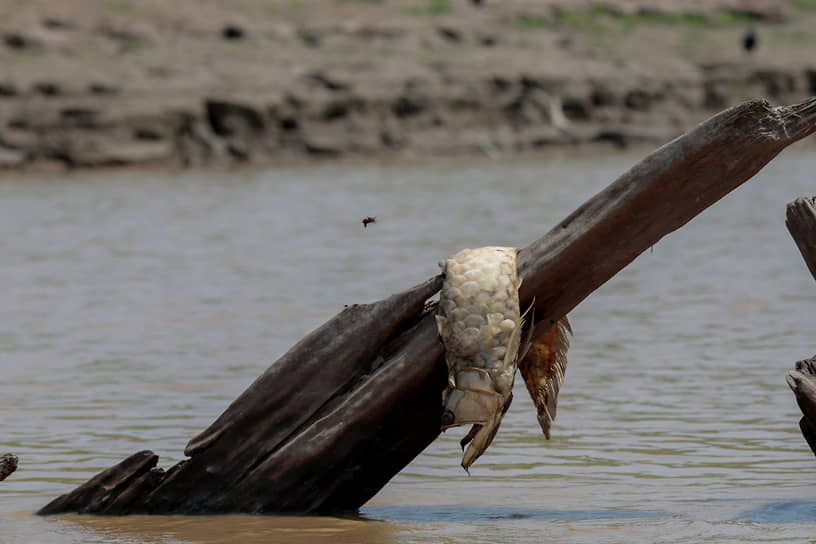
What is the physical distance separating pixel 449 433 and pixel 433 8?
35.7 meters

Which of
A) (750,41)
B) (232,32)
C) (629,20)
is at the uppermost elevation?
(629,20)

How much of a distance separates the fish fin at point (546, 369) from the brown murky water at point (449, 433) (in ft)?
1.53

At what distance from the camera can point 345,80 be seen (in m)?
34.8

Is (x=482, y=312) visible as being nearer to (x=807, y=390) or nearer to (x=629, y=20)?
(x=807, y=390)

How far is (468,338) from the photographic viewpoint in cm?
505

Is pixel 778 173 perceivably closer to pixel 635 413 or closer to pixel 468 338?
pixel 635 413

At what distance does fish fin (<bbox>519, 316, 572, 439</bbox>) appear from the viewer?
5477mm

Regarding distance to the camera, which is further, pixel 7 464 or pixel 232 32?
pixel 232 32

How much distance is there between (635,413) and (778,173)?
21.2 m

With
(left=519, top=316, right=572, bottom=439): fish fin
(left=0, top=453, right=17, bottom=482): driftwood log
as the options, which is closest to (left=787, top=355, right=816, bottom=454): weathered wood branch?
(left=519, top=316, right=572, bottom=439): fish fin

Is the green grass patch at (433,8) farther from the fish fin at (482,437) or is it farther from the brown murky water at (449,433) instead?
the fish fin at (482,437)

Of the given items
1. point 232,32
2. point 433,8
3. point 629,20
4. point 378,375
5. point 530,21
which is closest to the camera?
point 378,375

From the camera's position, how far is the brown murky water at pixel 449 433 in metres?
5.70

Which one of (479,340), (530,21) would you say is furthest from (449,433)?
(530,21)
